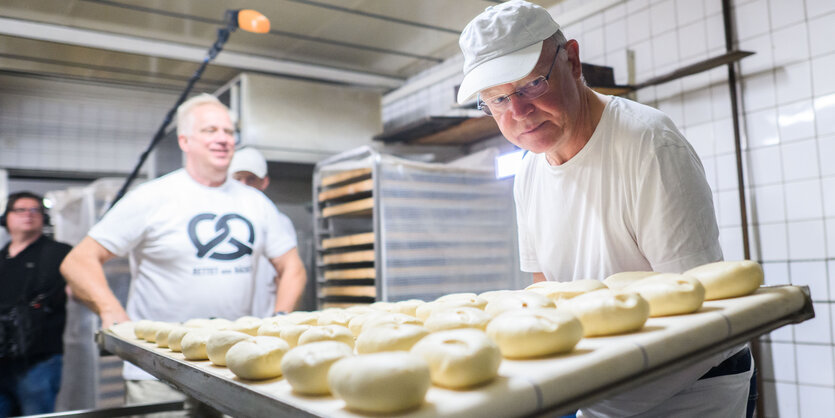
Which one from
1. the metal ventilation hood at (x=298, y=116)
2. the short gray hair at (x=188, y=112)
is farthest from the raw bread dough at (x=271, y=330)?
the metal ventilation hood at (x=298, y=116)

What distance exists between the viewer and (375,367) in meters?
0.54

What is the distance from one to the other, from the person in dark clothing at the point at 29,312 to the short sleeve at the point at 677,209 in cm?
295

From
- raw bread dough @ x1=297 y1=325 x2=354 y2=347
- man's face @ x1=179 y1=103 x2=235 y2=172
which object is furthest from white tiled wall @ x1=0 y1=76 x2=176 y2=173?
raw bread dough @ x1=297 y1=325 x2=354 y2=347

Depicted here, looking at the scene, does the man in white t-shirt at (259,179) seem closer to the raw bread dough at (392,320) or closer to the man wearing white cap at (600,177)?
the man wearing white cap at (600,177)

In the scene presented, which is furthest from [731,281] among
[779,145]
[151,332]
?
[779,145]

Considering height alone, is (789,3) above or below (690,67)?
above

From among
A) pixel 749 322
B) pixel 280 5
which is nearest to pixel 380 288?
pixel 280 5

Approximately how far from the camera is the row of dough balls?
1.78 ft

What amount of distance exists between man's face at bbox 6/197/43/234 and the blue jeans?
0.68 meters

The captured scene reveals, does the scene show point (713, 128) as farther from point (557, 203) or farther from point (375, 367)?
point (375, 367)

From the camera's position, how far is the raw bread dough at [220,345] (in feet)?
2.79

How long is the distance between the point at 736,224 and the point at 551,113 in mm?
1681

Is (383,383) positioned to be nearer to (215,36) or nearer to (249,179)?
(249,179)

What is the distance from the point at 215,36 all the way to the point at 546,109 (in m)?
2.97
